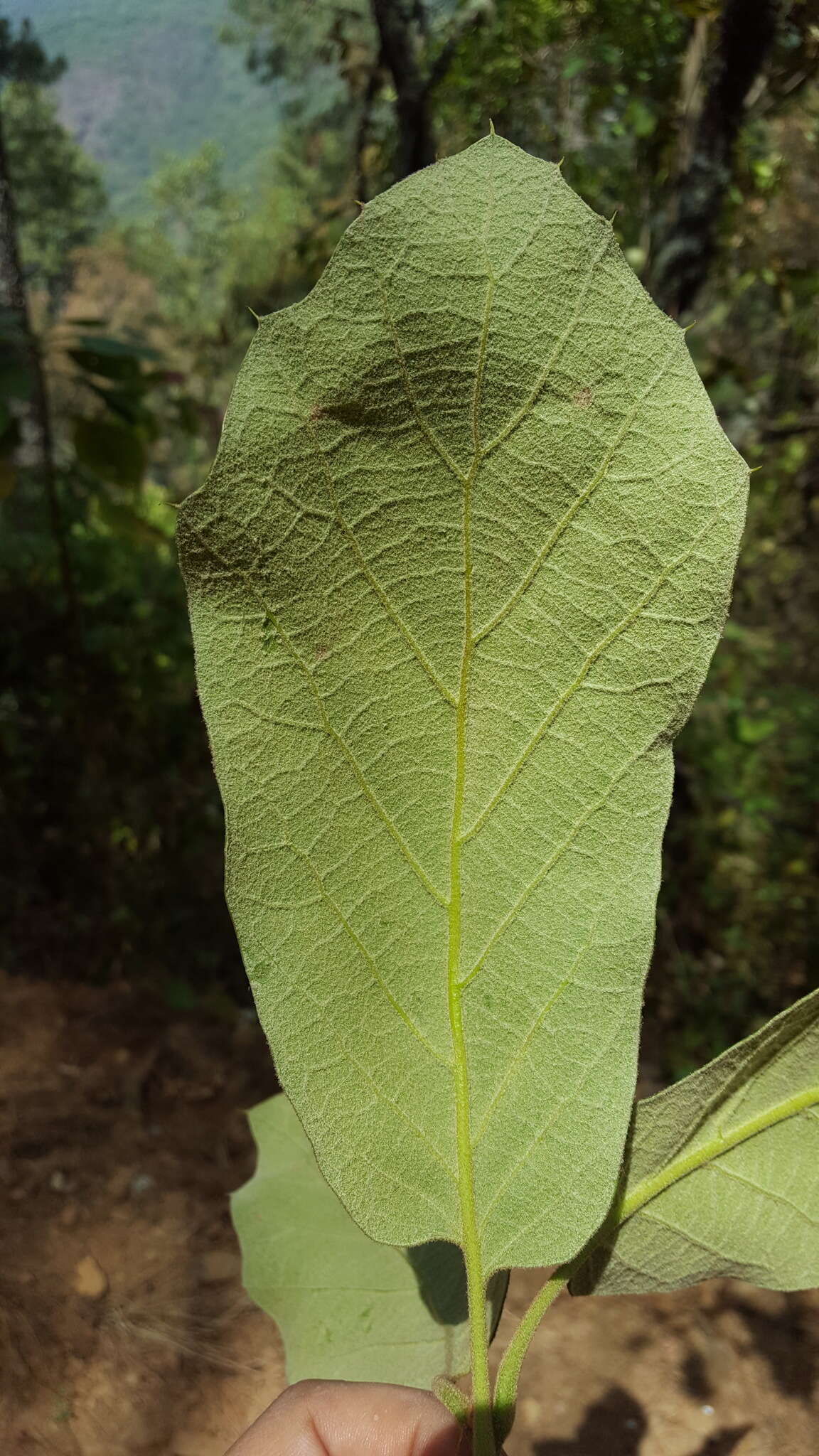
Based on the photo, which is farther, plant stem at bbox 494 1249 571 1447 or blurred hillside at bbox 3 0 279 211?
blurred hillside at bbox 3 0 279 211

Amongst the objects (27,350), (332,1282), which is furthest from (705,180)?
(332,1282)

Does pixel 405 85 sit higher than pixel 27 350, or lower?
higher

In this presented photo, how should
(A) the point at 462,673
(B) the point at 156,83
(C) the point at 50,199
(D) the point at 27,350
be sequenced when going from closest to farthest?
1. (A) the point at 462,673
2. (D) the point at 27,350
3. (B) the point at 156,83
4. (C) the point at 50,199

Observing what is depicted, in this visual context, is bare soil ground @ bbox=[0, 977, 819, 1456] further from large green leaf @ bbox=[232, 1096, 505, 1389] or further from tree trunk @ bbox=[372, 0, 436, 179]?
tree trunk @ bbox=[372, 0, 436, 179]

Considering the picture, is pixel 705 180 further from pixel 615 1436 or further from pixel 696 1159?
pixel 615 1436

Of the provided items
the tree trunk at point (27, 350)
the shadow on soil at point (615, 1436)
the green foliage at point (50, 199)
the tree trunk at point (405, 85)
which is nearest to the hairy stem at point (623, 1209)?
the shadow on soil at point (615, 1436)

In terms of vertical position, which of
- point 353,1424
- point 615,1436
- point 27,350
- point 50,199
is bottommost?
point 615,1436

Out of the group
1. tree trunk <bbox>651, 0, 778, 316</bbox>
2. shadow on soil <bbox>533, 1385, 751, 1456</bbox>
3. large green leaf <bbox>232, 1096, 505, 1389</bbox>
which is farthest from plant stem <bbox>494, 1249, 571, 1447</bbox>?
tree trunk <bbox>651, 0, 778, 316</bbox>
